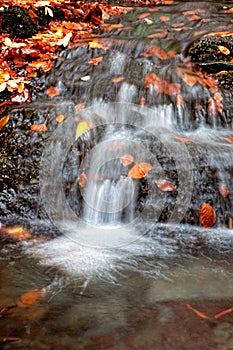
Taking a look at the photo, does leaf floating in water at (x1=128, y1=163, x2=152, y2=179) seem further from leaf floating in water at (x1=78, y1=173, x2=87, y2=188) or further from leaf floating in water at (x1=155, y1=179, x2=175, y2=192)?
leaf floating in water at (x1=78, y1=173, x2=87, y2=188)

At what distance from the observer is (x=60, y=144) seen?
3.92 meters

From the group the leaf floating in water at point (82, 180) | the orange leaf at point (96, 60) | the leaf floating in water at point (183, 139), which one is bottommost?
the leaf floating in water at point (82, 180)

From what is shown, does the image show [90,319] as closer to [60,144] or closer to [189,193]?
[189,193]

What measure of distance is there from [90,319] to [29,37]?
5286mm

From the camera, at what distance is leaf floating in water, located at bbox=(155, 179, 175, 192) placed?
3666 millimetres

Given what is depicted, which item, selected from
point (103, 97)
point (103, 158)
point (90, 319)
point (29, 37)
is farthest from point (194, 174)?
point (29, 37)

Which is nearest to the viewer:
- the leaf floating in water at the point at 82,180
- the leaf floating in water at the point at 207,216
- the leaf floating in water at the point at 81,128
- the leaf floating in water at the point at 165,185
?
the leaf floating in water at the point at 207,216

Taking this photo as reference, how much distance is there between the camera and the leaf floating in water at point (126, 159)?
12.4 feet

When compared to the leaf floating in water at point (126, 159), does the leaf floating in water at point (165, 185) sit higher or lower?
lower

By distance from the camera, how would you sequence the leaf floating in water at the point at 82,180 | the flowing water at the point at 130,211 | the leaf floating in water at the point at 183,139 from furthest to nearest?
the leaf floating in water at the point at 183,139
the leaf floating in water at the point at 82,180
the flowing water at the point at 130,211

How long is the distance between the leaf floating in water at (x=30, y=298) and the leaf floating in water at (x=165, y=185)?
5.79ft

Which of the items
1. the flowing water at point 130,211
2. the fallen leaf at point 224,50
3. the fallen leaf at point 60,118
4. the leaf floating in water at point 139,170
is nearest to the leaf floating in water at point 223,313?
the flowing water at point 130,211

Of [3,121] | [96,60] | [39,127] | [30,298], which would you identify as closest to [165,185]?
[39,127]

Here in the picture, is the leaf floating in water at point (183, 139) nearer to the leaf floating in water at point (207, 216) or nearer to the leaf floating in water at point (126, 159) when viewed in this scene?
the leaf floating in water at point (126, 159)
